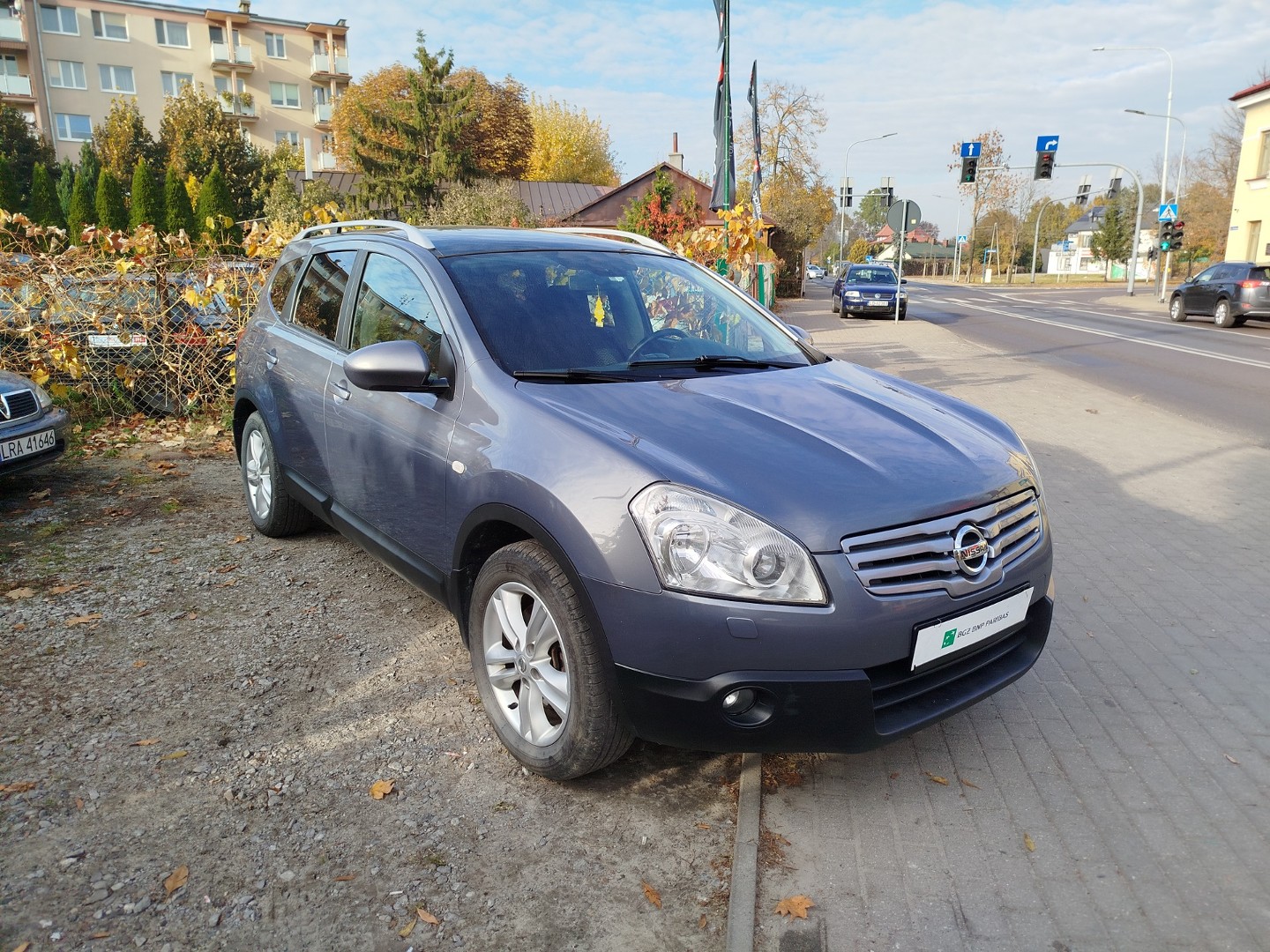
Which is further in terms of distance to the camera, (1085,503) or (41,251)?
(41,251)

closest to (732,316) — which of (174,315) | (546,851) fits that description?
(546,851)

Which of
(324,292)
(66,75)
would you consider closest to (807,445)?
(324,292)

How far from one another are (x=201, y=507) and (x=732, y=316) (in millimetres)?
4188

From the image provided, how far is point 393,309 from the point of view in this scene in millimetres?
3807

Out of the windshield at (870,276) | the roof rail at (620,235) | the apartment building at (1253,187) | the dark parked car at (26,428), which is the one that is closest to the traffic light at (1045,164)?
the apartment building at (1253,187)

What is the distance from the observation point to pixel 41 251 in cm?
890

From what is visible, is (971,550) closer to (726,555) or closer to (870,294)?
(726,555)

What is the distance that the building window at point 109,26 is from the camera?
2242 inches

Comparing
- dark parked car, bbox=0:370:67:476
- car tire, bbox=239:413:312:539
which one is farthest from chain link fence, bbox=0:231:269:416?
car tire, bbox=239:413:312:539

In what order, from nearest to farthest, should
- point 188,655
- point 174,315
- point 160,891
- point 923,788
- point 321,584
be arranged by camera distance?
point 160,891
point 923,788
point 188,655
point 321,584
point 174,315

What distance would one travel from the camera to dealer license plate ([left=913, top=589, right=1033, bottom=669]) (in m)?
2.58

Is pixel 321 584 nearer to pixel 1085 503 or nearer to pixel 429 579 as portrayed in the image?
pixel 429 579

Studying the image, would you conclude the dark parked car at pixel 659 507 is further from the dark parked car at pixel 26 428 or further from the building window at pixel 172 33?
the building window at pixel 172 33

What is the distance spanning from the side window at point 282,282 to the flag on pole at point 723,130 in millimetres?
5873
